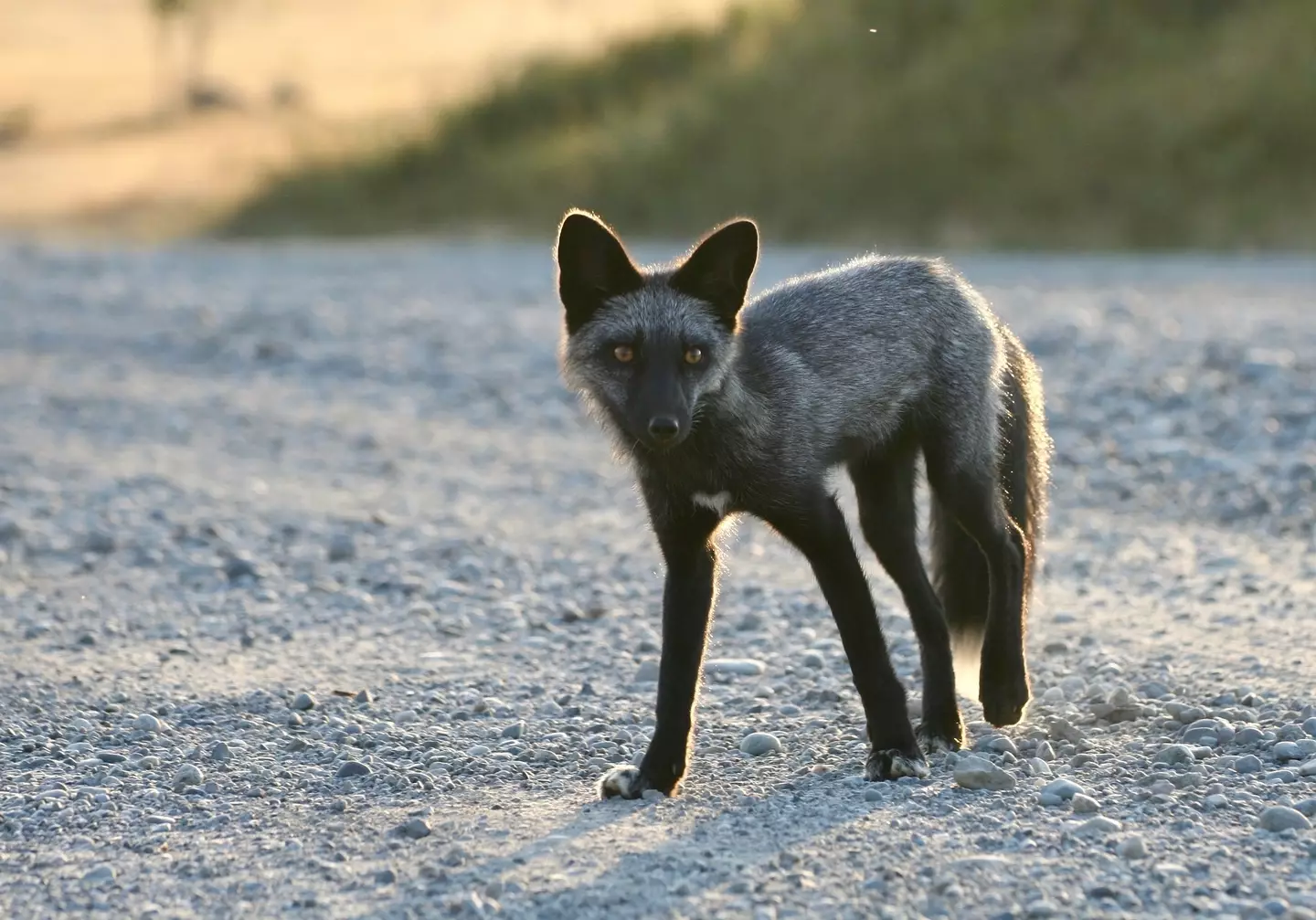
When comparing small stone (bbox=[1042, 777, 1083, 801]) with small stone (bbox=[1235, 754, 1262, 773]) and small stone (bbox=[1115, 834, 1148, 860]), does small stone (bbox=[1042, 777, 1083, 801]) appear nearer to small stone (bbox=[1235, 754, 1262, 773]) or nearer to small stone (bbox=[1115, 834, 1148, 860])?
small stone (bbox=[1115, 834, 1148, 860])

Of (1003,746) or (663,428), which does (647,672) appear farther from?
(663,428)

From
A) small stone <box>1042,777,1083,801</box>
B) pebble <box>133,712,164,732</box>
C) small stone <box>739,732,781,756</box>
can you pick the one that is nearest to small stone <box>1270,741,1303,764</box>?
small stone <box>1042,777,1083,801</box>

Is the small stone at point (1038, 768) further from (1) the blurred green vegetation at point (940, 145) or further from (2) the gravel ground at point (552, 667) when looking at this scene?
(1) the blurred green vegetation at point (940, 145)

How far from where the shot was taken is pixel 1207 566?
7.55 meters

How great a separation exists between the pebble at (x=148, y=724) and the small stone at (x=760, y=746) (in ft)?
6.00

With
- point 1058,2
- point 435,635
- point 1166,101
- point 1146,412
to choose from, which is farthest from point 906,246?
point 435,635

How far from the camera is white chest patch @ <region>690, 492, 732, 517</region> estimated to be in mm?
4918

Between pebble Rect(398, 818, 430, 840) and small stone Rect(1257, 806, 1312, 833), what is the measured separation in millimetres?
2059

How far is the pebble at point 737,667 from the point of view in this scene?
245 inches

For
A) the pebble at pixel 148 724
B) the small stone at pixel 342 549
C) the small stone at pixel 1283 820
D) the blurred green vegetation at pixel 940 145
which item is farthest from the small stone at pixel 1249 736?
the blurred green vegetation at pixel 940 145

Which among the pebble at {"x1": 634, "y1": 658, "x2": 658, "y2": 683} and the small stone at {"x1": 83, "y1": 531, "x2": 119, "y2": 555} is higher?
the pebble at {"x1": 634, "y1": 658, "x2": 658, "y2": 683}

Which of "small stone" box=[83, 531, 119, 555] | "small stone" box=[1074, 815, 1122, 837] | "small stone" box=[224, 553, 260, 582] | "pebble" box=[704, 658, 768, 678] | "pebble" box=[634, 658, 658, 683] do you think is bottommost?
"small stone" box=[83, 531, 119, 555]

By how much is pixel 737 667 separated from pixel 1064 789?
1851 mm

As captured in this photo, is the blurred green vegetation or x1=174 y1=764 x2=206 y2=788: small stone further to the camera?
the blurred green vegetation
